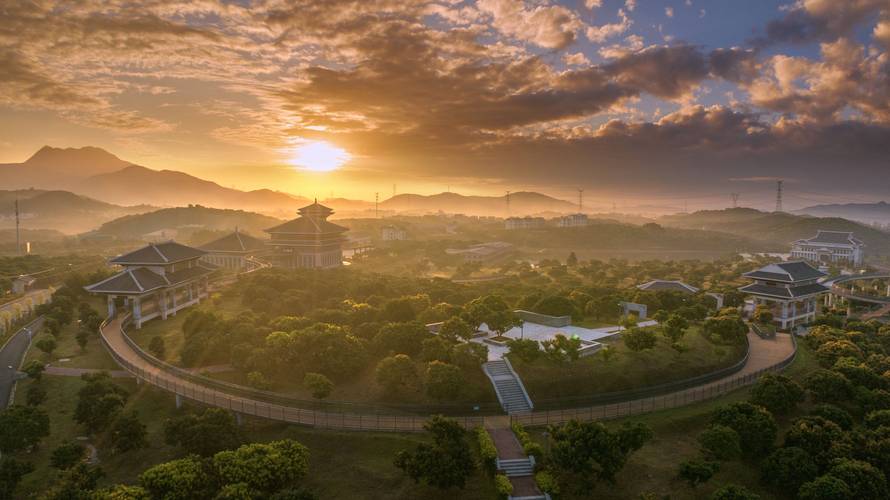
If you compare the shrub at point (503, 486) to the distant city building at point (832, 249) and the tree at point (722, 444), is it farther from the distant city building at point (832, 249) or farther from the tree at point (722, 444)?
the distant city building at point (832, 249)

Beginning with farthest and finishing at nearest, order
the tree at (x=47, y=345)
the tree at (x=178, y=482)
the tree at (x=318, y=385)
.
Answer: the tree at (x=47, y=345) → the tree at (x=318, y=385) → the tree at (x=178, y=482)

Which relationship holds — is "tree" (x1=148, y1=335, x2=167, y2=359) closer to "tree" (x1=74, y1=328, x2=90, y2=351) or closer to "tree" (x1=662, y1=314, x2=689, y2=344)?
"tree" (x1=74, y1=328, x2=90, y2=351)

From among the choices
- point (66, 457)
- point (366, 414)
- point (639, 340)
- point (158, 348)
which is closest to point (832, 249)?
point (639, 340)

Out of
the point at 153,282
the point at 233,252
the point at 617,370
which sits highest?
the point at 233,252

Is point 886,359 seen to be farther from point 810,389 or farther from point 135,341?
point 135,341

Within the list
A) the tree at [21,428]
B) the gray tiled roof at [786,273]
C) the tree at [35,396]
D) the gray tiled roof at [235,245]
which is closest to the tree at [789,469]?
the gray tiled roof at [786,273]

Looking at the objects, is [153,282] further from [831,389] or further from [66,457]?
[831,389]

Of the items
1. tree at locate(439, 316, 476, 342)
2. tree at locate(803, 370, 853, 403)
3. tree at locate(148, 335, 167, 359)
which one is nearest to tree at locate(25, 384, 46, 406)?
tree at locate(148, 335, 167, 359)
